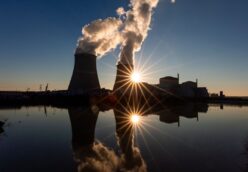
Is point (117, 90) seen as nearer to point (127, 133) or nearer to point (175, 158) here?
point (127, 133)

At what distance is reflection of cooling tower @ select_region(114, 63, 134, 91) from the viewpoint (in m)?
A: 49.7

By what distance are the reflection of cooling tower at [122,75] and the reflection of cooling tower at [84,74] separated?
16.9 feet

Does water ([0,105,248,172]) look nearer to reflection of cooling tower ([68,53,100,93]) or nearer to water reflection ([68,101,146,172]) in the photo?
water reflection ([68,101,146,172])

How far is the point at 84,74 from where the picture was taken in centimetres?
4253

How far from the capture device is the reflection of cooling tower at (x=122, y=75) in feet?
163

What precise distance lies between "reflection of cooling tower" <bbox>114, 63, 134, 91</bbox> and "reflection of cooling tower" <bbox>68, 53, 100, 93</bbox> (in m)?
5.15

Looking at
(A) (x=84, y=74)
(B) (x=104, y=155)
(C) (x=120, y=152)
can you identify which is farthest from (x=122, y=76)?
(B) (x=104, y=155)

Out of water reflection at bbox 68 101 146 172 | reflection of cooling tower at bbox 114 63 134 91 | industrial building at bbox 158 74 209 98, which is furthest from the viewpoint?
industrial building at bbox 158 74 209 98

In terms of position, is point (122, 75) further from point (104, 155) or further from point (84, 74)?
point (104, 155)

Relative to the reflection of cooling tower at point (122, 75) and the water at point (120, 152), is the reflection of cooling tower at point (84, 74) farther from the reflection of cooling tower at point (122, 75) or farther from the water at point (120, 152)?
the water at point (120, 152)

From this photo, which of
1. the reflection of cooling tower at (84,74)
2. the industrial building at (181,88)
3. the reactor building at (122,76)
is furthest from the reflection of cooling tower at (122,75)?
the industrial building at (181,88)

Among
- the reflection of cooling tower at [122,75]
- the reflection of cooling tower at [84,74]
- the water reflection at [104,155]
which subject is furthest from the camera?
the reflection of cooling tower at [122,75]

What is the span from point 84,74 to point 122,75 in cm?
1010

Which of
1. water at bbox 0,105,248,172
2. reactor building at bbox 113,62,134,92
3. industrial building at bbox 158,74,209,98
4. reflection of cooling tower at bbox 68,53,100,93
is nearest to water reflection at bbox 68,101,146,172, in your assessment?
water at bbox 0,105,248,172
